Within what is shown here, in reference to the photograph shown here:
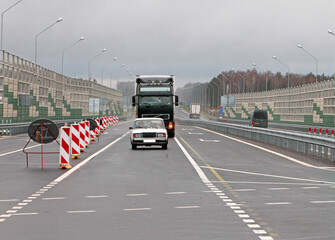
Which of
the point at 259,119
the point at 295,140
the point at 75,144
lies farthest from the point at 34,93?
the point at 75,144

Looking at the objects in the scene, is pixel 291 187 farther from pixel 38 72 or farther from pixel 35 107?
pixel 38 72

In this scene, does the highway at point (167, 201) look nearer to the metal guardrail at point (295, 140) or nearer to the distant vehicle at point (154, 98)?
the metal guardrail at point (295, 140)

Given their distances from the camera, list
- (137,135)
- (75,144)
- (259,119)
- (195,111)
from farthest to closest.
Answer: (195,111)
(259,119)
(137,135)
(75,144)

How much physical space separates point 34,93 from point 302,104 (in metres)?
28.0

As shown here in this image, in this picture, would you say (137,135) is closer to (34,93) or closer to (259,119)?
(34,93)

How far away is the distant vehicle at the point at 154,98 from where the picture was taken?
40125mm

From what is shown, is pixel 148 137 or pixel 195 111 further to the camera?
pixel 195 111

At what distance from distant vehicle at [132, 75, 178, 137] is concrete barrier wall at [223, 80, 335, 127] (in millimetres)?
19387

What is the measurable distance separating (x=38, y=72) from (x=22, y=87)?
745 cm

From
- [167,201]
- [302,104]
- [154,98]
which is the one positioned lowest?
[167,201]

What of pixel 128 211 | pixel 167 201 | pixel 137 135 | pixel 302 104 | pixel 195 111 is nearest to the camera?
pixel 128 211

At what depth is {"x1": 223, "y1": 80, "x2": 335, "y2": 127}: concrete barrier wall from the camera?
5700cm

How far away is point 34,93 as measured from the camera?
55.8 meters

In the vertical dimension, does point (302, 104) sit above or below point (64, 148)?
above
